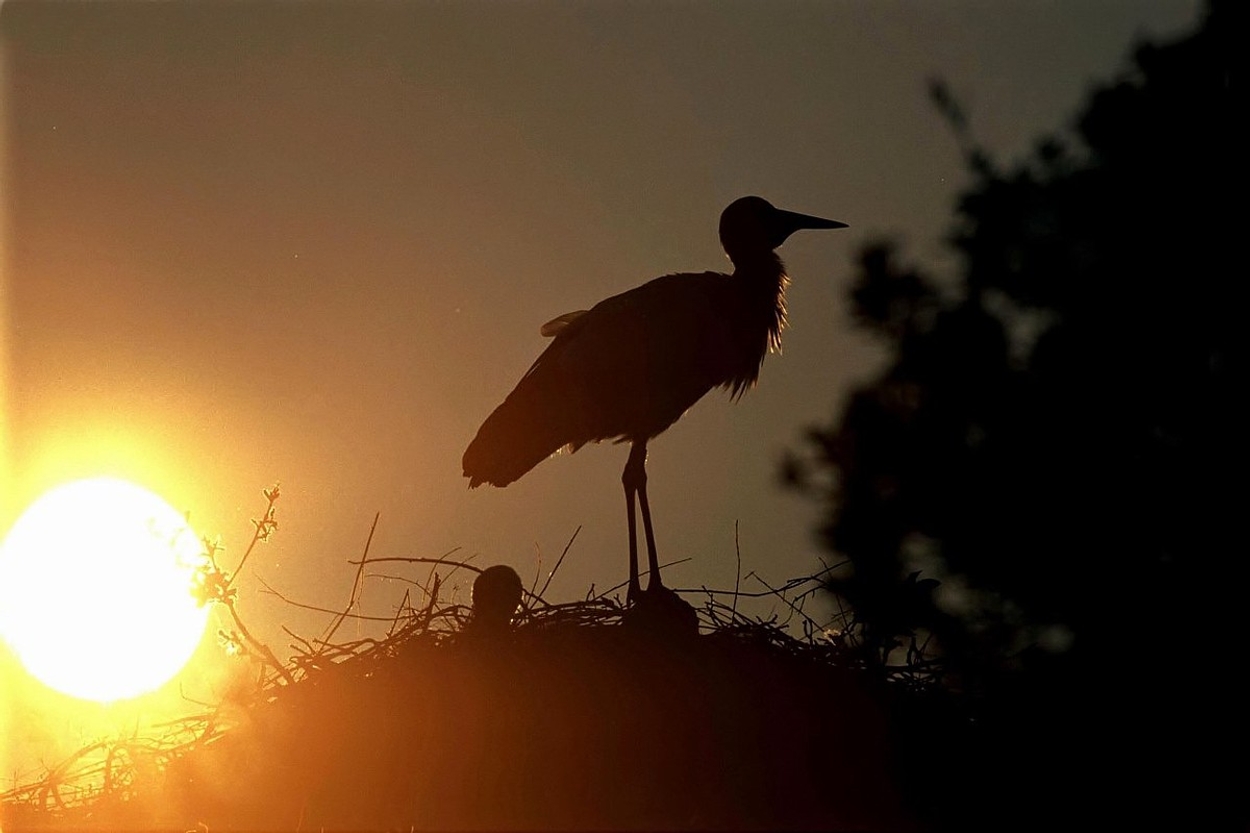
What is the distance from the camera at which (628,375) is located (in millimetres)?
7289

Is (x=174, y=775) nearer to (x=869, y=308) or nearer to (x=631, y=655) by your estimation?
(x=631, y=655)

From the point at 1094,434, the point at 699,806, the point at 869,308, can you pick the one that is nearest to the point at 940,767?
the point at 699,806

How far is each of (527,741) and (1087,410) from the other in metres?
4.07

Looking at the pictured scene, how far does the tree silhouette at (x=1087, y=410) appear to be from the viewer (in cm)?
700

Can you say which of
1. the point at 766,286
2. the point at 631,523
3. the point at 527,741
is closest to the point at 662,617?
the point at 527,741

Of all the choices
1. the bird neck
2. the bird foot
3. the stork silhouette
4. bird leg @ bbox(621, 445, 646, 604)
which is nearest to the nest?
the bird foot

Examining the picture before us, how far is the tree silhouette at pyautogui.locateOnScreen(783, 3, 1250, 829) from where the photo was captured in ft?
23.0

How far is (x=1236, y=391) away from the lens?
23.7 ft

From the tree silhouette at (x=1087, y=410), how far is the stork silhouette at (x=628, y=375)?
3.12 feet

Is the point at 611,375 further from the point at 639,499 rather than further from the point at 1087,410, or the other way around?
the point at 1087,410

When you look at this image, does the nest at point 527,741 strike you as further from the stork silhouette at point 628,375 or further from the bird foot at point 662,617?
the stork silhouette at point 628,375

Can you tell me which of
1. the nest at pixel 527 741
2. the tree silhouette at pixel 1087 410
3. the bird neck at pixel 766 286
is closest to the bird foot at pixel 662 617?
the nest at pixel 527 741

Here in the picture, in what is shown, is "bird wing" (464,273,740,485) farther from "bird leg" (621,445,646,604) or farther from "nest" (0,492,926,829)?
"nest" (0,492,926,829)

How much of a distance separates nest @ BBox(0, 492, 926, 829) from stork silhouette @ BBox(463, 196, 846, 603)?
7.48 ft
